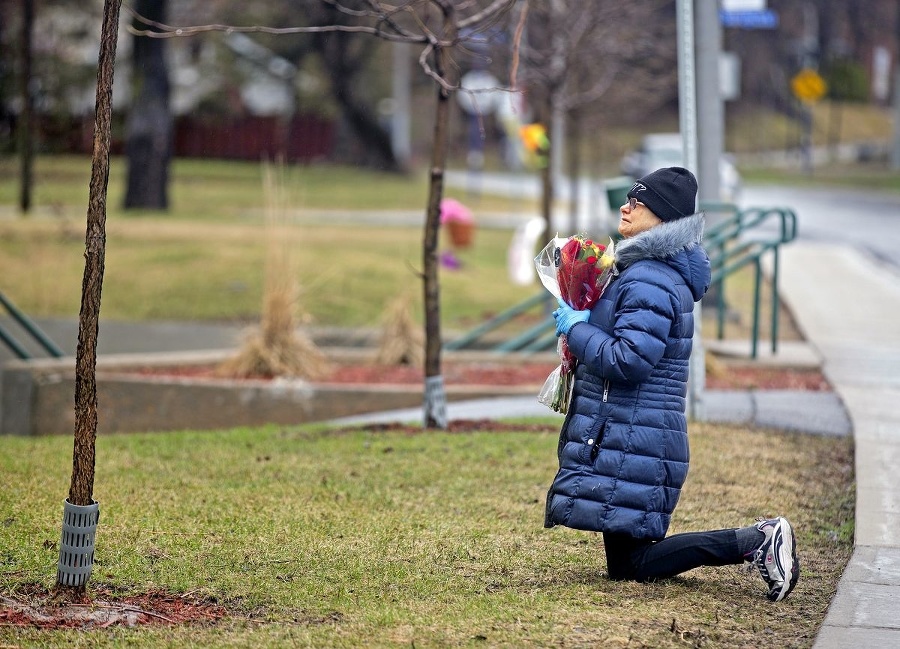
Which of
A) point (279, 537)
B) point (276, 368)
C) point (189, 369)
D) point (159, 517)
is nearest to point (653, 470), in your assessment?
point (279, 537)

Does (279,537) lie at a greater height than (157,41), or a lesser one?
lesser

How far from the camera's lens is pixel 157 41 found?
2297 cm

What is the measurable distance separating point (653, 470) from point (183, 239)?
47.3ft

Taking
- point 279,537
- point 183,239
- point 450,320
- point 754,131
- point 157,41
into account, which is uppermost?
point 754,131

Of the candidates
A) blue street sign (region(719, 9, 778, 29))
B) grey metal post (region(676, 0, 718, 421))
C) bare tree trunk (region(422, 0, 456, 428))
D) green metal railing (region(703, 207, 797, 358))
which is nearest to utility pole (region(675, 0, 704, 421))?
grey metal post (region(676, 0, 718, 421))

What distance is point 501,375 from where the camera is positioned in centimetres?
1042

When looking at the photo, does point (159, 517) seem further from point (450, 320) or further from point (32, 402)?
point (450, 320)

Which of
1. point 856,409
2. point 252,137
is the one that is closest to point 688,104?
point 856,409

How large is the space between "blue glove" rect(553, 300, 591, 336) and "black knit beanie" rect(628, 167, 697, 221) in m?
0.44

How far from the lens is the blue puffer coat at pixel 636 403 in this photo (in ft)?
15.0

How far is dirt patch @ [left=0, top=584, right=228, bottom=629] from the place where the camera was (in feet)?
14.4

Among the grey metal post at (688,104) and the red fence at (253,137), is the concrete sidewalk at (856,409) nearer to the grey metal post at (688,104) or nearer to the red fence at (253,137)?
the grey metal post at (688,104)

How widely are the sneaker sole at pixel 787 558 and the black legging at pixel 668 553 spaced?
15 cm

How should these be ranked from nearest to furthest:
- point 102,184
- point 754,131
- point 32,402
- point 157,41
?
point 102,184 < point 32,402 < point 157,41 < point 754,131
